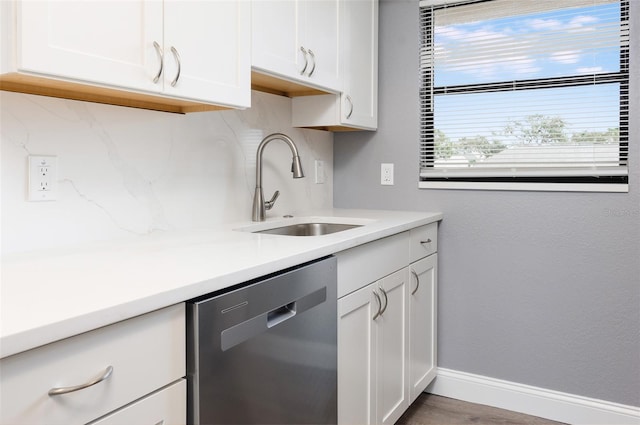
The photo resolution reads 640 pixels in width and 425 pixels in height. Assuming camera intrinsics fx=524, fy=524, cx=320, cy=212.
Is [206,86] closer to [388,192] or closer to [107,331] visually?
[107,331]

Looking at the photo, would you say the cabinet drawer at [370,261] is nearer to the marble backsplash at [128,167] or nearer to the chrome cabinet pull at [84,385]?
the marble backsplash at [128,167]

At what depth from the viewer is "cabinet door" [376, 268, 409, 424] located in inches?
76.3

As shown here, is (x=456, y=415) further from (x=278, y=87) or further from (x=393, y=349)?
(x=278, y=87)

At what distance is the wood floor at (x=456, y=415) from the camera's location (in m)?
2.33

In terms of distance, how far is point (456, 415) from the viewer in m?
2.39

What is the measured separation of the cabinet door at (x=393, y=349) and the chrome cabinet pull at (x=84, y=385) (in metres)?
1.18

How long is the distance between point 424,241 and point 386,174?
49 cm

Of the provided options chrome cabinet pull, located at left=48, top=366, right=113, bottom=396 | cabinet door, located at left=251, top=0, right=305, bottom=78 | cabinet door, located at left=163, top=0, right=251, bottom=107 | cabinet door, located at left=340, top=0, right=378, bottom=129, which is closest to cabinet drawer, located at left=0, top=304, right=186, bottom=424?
chrome cabinet pull, located at left=48, top=366, right=113, bottom=396

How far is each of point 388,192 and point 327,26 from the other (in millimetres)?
933

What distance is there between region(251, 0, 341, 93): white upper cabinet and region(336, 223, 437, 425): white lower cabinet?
0.69m

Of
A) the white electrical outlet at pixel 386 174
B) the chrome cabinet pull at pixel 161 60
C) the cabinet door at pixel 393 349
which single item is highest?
the chrome cabinet pull at pixel 161 60

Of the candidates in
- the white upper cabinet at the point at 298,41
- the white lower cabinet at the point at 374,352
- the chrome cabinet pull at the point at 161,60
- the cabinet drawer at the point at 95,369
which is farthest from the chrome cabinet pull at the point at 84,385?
the white upper cabinet at the point at 298,41

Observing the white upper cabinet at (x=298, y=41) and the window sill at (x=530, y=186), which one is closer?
the white upper cabinet at (x=298, y=41)

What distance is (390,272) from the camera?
2.00m
